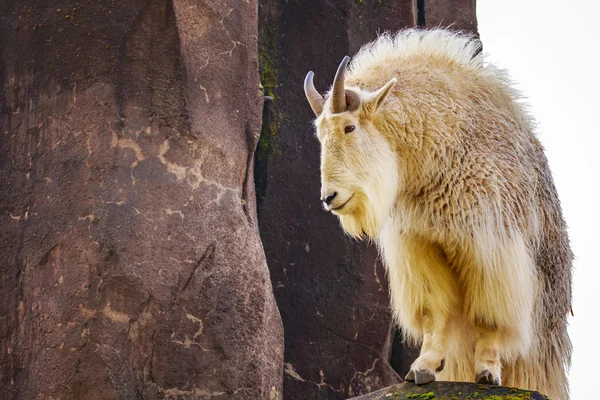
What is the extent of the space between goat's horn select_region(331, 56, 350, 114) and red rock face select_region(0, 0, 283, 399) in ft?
3.71

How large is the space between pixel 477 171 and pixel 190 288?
2.10 m

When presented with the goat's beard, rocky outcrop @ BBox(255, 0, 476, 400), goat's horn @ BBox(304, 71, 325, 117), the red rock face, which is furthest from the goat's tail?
goat's horn @ BBox(304, 71, 325, 117)

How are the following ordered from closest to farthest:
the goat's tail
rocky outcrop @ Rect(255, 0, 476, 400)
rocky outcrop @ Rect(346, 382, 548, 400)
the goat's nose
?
rocky outcrop @ Rect(346, 382, 548, 400)
the goat's nose
the goat's tail
rocky outcrop @ Rect(255, 0, 476, 400)

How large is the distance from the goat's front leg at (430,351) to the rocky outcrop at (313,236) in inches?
85.2

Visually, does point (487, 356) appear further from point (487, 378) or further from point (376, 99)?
point (376, 99)

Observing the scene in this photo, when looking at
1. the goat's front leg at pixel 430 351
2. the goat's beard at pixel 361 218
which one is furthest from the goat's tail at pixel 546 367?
the goat's beard at pixel 361 218

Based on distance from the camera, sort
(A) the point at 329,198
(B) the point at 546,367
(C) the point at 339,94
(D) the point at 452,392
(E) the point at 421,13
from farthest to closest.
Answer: (E) the point at 421,13
(B) the point at 546,367
(C) the point at 339,94
(A) the point at 329,198
(D) the point at 452,392

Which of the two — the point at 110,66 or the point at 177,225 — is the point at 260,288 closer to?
the point at 177,225

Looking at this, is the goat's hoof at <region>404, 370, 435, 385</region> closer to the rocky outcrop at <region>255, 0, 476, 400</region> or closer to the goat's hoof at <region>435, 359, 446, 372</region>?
the goat's hoof at <region>435, 359, 446, 372</region>

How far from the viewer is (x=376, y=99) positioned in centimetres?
718

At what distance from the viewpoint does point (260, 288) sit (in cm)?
784

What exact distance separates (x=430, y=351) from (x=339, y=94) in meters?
1.78

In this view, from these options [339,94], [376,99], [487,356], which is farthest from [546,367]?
[339,94]

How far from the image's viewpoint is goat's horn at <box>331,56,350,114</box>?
23.3 feet
